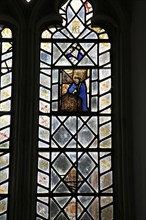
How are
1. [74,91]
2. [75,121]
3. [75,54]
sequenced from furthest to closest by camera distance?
[75,54] → [74,91] → [75,121]

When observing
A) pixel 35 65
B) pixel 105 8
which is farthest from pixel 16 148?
pixel 105 8

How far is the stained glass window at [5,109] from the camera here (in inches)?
189

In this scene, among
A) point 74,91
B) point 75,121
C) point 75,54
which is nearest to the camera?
point 75,121

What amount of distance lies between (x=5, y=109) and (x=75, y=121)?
61cm

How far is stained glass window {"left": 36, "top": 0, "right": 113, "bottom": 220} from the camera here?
15.8 ft

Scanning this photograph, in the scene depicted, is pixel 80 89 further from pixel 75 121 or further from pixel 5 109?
pixel 5 109

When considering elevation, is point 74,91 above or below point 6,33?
below

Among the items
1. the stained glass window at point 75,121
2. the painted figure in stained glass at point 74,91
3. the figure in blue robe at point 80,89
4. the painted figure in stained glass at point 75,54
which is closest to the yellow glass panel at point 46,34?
the stained glass window at point 75,121

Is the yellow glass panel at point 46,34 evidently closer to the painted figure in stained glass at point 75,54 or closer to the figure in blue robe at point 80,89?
the painted figure in stained glass at point 75,54

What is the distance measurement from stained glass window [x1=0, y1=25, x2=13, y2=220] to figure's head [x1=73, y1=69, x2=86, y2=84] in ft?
1.88

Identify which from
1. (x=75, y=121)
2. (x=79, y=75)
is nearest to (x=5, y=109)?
(x=75, y=121)

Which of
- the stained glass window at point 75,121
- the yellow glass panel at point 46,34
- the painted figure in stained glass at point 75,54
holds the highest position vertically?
the yellow glass panel at point 46,34

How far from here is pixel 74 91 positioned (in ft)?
16.8

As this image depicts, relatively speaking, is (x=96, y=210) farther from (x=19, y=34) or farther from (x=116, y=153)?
(x=19, y=34)
